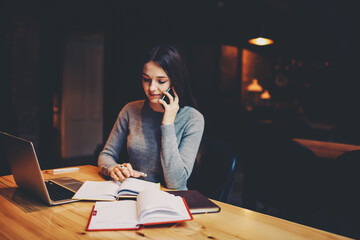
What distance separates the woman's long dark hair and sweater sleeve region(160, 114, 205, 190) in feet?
0.79

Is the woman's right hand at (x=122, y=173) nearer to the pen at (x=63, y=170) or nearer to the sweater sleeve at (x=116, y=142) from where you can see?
the sweater sleeve at (x=116, y=142)

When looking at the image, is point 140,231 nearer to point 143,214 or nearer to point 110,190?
point 143,214

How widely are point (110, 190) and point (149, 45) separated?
2.64 meters

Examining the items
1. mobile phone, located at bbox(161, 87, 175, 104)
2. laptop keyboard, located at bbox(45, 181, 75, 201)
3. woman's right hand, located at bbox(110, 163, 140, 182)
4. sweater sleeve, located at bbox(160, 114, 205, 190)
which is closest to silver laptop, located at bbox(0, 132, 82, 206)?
laptop keyboard, located at bbox(45, 181, 75, 201)

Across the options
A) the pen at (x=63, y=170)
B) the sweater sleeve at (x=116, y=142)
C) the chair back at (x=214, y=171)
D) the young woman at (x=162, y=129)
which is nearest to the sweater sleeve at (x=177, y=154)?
the young woman at (x=162, y=129)

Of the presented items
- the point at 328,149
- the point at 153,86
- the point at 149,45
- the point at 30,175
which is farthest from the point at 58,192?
the point at 149,45

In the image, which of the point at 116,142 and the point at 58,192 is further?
the point at 116,142

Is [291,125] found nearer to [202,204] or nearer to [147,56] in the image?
[147,56]

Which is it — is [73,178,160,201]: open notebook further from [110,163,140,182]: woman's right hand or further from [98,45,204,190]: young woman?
[98,45,204,190]: young woman

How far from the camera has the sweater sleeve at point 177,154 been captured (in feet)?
4.71

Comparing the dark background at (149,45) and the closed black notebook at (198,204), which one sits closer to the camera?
the closed black notebook at (198,204)

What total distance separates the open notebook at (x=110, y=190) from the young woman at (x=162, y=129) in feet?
0.69

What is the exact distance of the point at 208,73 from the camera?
20.4ft

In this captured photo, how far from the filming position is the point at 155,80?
157 centimetres
